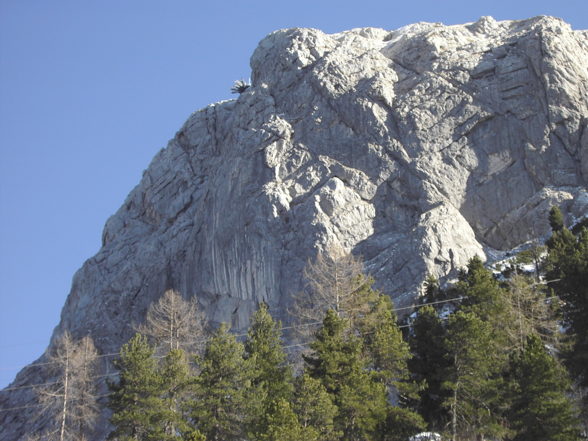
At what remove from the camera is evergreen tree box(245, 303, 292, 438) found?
42.8m

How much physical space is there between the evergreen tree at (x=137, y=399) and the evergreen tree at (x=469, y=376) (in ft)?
46.5

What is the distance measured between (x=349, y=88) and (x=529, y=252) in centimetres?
3209

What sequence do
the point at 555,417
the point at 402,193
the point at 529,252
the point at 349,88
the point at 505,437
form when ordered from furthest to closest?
the point at 349,88 → the point at 402,193 → the point at 529,252 → the point at 505,437 → the point at 555,417

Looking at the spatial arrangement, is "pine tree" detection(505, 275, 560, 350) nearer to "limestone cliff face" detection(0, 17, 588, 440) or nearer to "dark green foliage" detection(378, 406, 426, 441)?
"dark green foliage" detection(378, 406, 426, 441)

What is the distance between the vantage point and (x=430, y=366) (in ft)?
152

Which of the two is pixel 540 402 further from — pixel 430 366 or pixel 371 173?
pixel 371 173

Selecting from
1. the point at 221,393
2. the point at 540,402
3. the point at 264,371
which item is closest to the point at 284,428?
the point at 221,393

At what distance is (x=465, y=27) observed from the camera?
354 feet

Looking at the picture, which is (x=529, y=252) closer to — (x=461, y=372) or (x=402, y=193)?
(x=402, y=193)

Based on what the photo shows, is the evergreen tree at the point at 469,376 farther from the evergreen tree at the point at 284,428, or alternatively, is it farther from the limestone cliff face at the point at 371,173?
the limestone cliff face at the point at 371,173

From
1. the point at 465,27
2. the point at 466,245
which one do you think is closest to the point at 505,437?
the point at 466,245

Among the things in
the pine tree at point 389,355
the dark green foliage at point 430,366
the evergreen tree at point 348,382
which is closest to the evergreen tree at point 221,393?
the evergreen tree at point 348,382

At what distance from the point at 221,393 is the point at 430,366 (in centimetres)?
1097

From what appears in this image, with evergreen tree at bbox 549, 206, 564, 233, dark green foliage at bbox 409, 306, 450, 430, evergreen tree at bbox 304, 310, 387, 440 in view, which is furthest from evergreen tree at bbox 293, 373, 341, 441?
evergreen tree at bbox 549, 206, 564, 233
